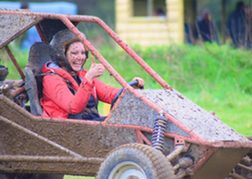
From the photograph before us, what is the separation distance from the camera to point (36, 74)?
4.48 metres

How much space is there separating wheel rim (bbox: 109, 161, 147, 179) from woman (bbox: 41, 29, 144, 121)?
2.51 ft

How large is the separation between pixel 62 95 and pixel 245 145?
62.9 inches

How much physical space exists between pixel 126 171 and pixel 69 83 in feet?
4.33

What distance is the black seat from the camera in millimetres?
4262

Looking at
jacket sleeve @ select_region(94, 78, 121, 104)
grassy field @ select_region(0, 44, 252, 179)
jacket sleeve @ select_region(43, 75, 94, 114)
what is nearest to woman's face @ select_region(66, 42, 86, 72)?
jacket sleeve @ select_region(43, 75, 94, 114)

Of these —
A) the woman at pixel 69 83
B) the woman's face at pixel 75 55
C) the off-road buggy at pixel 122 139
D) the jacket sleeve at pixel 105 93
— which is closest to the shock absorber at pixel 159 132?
the off-road buggy at pixel 122 139

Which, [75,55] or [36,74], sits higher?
[75,55]

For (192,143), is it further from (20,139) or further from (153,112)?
(20,139)

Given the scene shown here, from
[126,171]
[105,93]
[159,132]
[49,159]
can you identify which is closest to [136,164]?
[126,171]

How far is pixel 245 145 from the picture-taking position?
3518mm

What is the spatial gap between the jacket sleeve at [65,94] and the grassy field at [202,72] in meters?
4.61

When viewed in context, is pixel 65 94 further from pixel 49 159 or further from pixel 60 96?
pixel 49 159

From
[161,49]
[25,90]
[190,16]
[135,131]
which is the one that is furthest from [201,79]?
[190,16]

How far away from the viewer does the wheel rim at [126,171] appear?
326 centimetres
